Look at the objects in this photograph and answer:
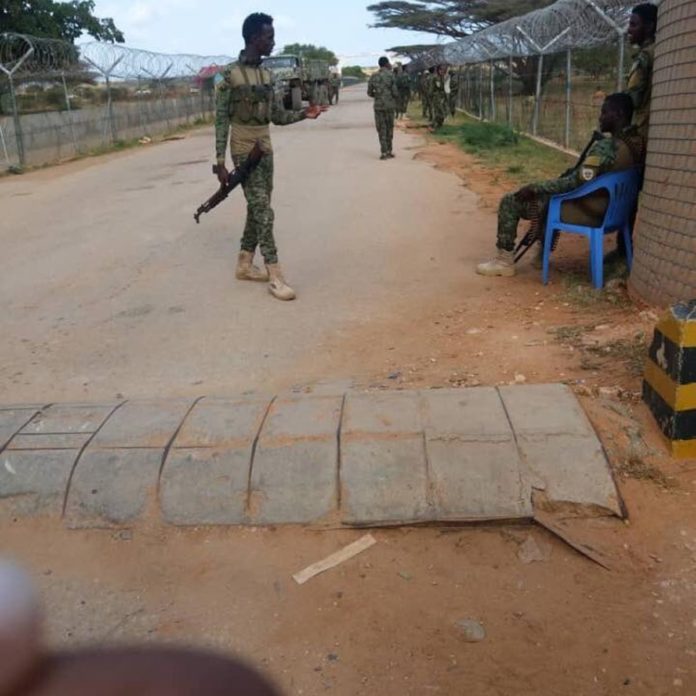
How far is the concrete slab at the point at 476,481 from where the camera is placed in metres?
2.79

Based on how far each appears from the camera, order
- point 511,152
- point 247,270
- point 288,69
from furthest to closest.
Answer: point 288,69
point 511,152
point 247,270

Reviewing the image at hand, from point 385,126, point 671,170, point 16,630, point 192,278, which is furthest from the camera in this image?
point 385,126

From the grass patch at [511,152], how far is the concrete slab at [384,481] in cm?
778

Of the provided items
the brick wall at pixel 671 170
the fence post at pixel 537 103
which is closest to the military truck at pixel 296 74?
the fence post at pixel 537 103

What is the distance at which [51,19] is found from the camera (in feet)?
88.2

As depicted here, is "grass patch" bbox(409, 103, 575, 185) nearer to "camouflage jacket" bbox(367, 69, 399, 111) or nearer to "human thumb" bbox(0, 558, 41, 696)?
"camouflage jacket" bbox(367, 69, 399, 111)

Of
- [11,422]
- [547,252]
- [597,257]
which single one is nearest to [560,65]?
[547,252]

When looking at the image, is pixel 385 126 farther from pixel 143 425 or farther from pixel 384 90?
pixel 143 425

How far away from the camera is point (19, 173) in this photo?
14781 millimetres

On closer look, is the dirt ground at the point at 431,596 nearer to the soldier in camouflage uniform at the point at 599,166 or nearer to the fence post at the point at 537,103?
the soldier in camouflage uniform at the point at 599,166

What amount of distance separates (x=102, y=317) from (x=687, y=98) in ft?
12.4

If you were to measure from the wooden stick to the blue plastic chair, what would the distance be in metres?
2.91

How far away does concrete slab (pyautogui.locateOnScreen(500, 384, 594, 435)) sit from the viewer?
3.01m

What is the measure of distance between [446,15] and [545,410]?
43092mm
